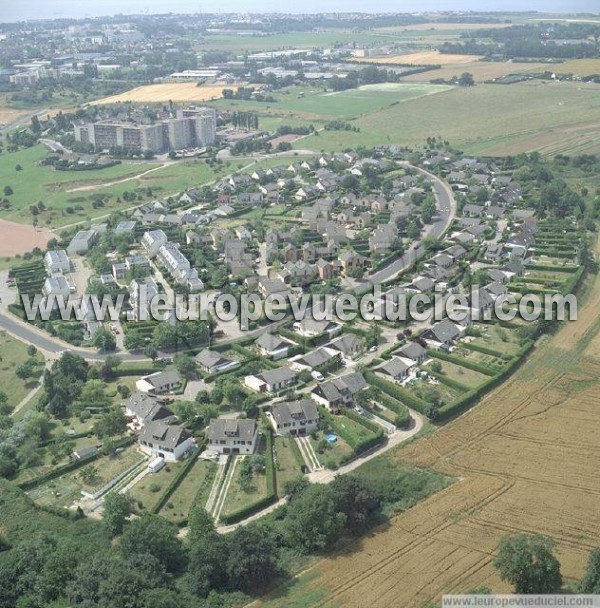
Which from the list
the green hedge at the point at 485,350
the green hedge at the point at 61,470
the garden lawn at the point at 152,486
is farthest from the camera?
the green hedge at the point at 485,350

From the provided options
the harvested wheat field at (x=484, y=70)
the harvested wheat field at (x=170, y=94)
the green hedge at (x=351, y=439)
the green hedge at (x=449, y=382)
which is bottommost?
the green hedge at (x=351, y=439)

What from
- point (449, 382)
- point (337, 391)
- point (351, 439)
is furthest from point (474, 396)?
point (351, 439)

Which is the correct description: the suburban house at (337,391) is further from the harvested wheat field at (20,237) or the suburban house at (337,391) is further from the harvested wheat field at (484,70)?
the harvested wheat field at (484,70)

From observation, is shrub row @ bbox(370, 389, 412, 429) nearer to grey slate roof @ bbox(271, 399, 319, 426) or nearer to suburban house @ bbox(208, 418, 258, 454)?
grey slate roof @ bbox(271, 399, 319, 426)

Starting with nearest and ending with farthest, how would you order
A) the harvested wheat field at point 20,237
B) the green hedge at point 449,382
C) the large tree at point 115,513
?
the large tree at point 115,513 < the green hedge at point 449,382 < the harvested wheat field at point 20,237

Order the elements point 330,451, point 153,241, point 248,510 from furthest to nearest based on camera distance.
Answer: point 153,241 → point 330,451 → point 248,510

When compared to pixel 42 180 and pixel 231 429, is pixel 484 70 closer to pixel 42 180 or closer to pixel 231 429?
pixel 42 180

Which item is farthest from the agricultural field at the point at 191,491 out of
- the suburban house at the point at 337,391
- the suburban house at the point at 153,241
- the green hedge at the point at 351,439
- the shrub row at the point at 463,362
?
the suburban house at the point at 153,241
